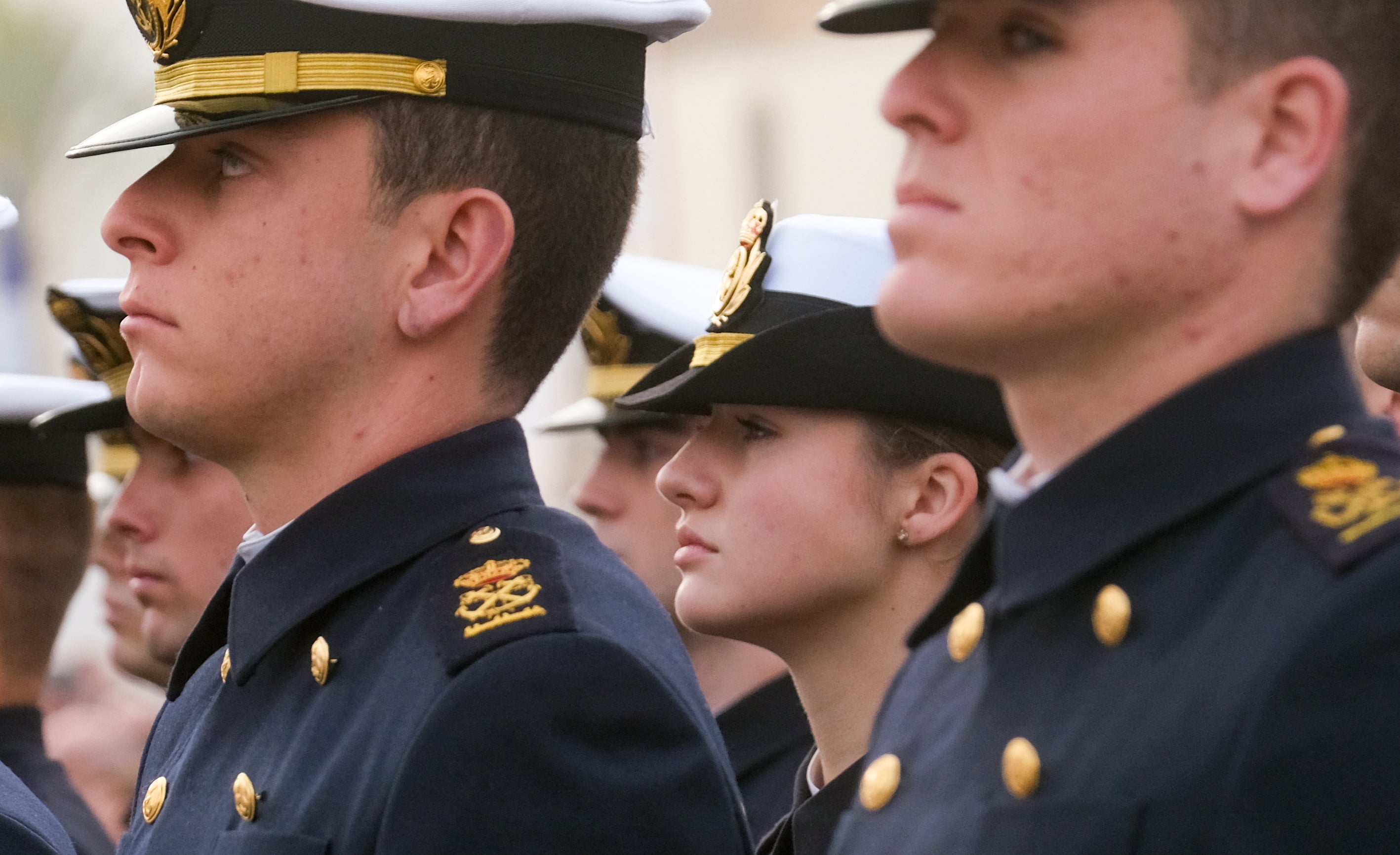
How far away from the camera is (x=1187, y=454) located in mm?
1771

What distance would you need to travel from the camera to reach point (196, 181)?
2.81 meters

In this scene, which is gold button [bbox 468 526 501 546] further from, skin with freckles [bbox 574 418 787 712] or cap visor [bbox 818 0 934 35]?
skin with freckles [bbox 574 418 787 712]

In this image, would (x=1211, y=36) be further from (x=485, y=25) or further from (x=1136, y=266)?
(x=485, y=25)

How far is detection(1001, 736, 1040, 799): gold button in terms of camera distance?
171cm

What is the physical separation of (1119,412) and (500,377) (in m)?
1.29

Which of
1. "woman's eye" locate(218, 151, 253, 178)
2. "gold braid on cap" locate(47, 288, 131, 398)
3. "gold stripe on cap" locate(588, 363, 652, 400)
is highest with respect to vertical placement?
"woman's eye" locate(218, 151, 253, 178)

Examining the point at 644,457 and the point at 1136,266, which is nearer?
the point at 1136,266

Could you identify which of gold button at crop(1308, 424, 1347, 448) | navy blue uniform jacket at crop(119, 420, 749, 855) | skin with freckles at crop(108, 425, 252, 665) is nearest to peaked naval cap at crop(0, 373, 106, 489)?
skin with freckles at crop(108, 425, 252, 665)

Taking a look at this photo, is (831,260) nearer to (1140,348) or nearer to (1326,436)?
(1140,348)

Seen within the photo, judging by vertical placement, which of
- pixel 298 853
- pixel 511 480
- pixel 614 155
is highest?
pixel 614 155

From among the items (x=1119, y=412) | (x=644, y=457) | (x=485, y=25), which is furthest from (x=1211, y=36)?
(x=644, y=457)

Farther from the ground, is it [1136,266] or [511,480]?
[1136,266]

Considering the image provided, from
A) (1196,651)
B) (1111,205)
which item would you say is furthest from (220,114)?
(1196,651)

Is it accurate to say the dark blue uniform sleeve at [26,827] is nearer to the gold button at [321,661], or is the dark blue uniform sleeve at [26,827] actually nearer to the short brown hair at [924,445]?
the gold button at [321,661]
